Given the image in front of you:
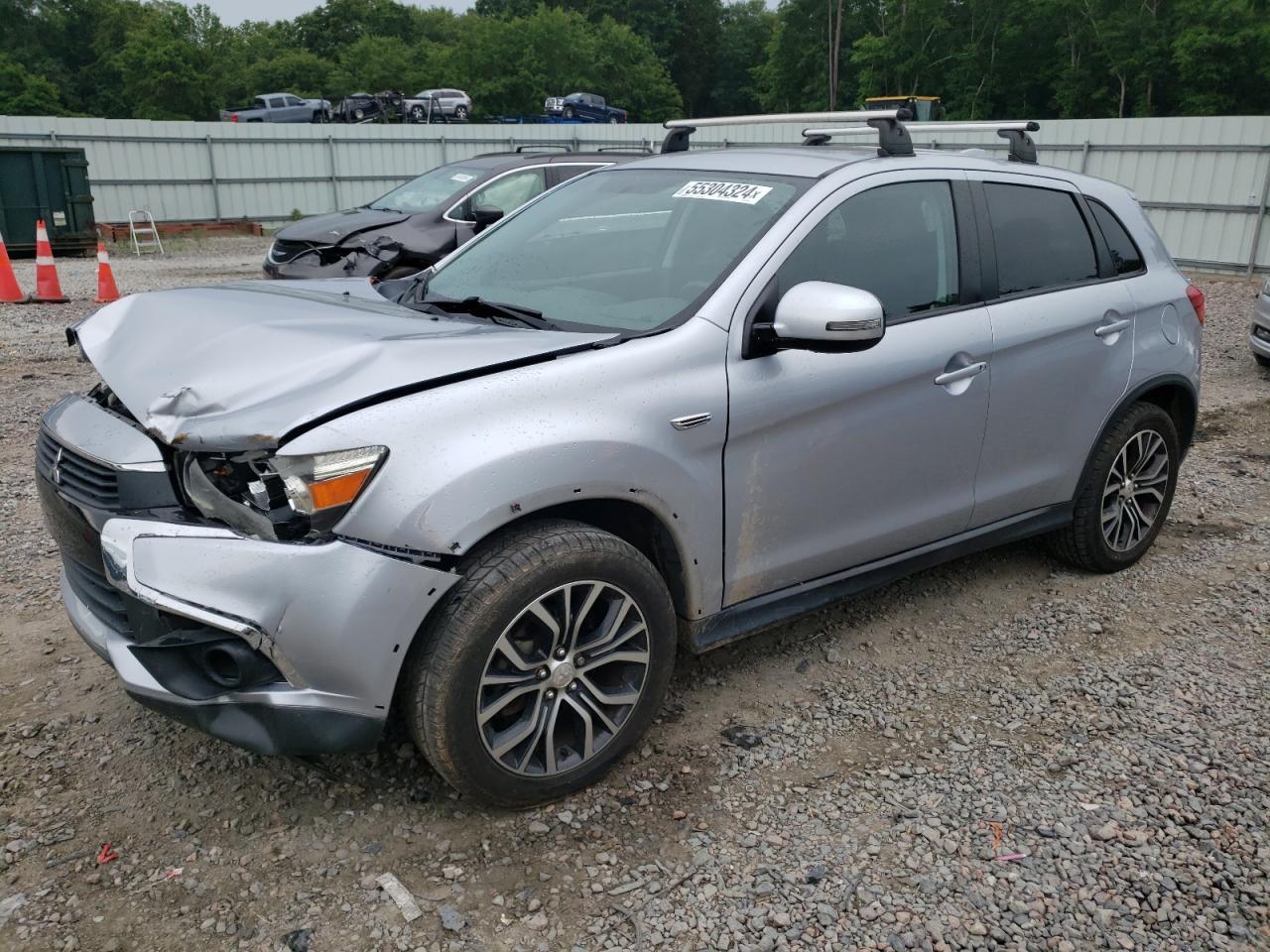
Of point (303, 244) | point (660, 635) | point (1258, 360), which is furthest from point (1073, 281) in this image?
point (303, 244)

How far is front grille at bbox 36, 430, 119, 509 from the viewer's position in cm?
270

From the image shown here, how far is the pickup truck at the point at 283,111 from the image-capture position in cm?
3703

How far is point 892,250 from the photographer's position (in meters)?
3.57

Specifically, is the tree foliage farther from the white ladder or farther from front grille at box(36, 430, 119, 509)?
front grille at box(36, 430, 119, 509)

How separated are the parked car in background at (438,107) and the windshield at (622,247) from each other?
34851 millimetres

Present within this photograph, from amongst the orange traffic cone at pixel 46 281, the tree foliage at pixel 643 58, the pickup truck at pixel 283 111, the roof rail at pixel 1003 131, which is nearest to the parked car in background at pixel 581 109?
the pickup truck at pixel 283 111

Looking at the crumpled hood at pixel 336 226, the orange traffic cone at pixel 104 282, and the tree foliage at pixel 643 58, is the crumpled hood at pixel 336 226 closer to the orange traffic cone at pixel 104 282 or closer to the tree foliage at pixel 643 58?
the orange traffic cone at pixel 104 282

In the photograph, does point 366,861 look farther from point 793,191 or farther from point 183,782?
point 793,191

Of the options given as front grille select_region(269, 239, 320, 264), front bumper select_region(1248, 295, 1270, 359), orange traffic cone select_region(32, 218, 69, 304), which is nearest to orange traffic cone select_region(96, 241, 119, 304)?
orange traffic cone select_region(32, 218, 69, 304)

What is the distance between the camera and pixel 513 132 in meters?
24.8

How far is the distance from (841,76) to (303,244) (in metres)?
57.3

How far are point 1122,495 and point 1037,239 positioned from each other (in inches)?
47.9

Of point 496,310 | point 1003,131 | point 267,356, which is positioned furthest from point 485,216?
point 267,356

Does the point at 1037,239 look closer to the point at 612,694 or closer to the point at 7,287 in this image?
the point at 612,694
